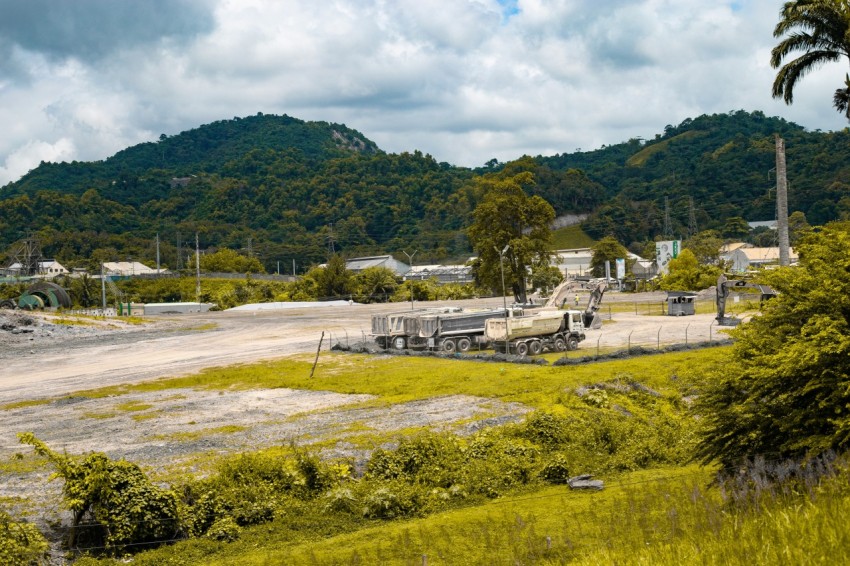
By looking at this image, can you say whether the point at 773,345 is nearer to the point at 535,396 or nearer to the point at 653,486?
the point at 653,486

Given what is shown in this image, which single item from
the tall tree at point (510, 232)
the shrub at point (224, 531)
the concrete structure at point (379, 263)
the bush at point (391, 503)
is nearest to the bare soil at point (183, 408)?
the shrub at point (224, 531)

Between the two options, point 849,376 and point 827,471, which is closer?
point 827,471

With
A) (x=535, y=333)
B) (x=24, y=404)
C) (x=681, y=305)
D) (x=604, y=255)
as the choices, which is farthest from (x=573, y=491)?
(x=604, y=255)

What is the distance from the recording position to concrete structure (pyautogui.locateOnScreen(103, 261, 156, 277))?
548 feet

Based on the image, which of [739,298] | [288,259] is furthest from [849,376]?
[288,259]

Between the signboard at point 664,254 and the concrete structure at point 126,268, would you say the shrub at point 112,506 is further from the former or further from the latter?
the concrete structure at point 126,268

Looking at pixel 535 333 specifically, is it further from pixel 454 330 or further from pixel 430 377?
pixel 430 377

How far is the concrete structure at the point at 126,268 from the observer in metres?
167

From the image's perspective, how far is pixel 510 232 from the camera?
85.2 meters

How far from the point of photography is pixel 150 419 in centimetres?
3058

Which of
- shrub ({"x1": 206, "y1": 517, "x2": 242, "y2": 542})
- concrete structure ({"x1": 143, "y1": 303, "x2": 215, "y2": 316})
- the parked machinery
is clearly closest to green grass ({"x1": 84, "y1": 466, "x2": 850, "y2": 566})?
shrub ({"x1": 206, "y1": 517, "x2": 242, "y2": 542})

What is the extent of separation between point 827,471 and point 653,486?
6197 millimetres

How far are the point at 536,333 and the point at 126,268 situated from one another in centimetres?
14332

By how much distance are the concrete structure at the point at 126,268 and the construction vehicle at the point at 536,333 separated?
132992 millimetres
